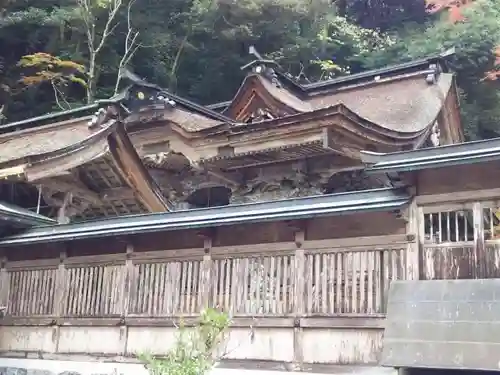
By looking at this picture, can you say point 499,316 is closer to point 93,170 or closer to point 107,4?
point 93,170

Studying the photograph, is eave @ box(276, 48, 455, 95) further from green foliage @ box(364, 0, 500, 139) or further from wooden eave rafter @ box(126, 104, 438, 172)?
green foliage @ box(364, 0, 500, 139)

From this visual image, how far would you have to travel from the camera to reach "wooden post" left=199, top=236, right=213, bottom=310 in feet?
33.1

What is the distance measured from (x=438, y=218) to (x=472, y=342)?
1.79 meters

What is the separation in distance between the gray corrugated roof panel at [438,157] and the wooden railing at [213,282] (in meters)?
1.05

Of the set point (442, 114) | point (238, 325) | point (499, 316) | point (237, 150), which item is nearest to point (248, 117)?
point (237, 150)

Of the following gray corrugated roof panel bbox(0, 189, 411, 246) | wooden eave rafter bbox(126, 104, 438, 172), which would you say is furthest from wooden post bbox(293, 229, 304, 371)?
wooden eave rafter bbox(126, 104, 438, 172)

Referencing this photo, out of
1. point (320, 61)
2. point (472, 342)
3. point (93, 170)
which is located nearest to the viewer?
point (472, 342)

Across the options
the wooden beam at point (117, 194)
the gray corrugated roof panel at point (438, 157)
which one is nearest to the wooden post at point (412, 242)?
the gray corrugated roof panel at point (438, 157)

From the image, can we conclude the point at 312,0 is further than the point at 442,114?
Yes

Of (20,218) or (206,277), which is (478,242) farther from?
(20,218)

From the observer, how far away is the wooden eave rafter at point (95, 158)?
1342 cm

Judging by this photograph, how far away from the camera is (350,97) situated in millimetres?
20656

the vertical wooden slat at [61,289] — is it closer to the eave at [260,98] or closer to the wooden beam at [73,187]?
the wooden beam at [73,187]

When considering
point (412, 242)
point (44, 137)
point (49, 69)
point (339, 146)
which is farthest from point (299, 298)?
point (49, 69)
